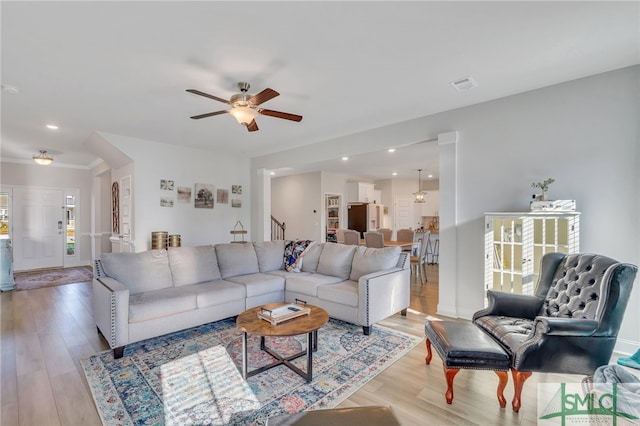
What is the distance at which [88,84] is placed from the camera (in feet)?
10.2

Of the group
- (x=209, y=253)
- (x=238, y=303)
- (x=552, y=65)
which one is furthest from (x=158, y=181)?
(x=552, y=65)

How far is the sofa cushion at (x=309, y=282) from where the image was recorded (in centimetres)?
377

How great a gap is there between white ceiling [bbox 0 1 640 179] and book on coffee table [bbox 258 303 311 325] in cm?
217

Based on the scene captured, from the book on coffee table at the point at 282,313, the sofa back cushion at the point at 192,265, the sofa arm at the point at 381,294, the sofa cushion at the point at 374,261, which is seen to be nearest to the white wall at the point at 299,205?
the sofa cushion at the point at 374,261

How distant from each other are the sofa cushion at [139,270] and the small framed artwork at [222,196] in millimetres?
2872

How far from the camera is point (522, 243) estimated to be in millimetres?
3189

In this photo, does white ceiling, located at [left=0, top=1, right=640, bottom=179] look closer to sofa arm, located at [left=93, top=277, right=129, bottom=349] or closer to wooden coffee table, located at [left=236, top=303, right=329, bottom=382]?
sofa arm, located at [left=93, top=277, right=129, bottom=349]

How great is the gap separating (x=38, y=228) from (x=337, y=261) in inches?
309

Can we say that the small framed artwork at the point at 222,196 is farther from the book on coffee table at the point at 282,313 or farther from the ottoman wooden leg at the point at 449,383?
the ottoman wooden leg at the point at 449,383

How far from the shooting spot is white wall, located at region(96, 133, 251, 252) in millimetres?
5262

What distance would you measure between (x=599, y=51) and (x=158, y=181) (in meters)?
6.09

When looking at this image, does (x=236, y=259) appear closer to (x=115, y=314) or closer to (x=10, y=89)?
(x=115, y=314)

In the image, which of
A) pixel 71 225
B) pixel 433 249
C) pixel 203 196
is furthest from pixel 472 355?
pixel 71 225

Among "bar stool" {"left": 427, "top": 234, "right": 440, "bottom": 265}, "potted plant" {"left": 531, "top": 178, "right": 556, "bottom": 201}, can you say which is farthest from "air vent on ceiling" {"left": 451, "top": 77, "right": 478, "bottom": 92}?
"bar stool" {"left": 427, "top": 234, "right": 440, "bottom": 265}
